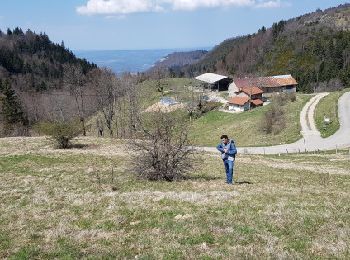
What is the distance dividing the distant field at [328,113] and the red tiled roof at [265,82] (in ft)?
95.1

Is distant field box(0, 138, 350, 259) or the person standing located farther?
the person standing

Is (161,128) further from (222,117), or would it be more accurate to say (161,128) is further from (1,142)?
(222,117)

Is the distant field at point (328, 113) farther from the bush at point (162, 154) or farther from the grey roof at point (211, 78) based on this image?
the bush at point (162, 154)

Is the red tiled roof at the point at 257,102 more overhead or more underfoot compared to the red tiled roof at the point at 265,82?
more underfoot

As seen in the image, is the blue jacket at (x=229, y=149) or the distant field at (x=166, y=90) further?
the distant field at (x=166, y=90)

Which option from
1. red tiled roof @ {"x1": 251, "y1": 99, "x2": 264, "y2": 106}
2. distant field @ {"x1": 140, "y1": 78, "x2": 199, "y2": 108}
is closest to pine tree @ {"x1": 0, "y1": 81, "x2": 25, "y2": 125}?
distant field @ {"x1": 140, "y1": 78, "x2": 199, "y2": 108}

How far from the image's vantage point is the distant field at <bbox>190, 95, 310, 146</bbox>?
235 feet

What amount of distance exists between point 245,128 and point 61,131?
50.9 meters

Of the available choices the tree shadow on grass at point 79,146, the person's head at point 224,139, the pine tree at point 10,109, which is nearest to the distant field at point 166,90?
the pine tree at point 10,109

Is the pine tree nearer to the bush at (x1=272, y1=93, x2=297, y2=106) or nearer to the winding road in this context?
the winding road

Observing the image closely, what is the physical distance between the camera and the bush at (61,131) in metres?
36.5

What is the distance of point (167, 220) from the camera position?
516 inches

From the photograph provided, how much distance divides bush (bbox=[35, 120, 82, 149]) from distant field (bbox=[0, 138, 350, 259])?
1535 cm

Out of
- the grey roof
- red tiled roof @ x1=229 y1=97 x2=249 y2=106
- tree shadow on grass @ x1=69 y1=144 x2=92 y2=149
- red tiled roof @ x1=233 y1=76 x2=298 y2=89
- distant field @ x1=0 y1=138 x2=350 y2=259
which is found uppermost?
the grey roof
